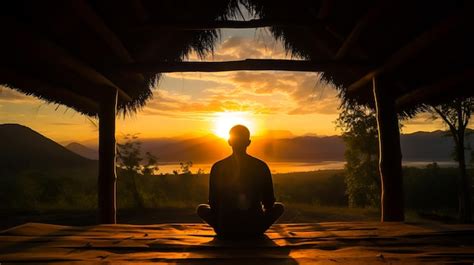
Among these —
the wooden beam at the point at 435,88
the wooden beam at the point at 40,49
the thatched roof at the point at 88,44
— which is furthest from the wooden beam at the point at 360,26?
the wooden beam at the point at 40,49

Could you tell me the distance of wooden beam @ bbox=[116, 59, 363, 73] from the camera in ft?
22.5

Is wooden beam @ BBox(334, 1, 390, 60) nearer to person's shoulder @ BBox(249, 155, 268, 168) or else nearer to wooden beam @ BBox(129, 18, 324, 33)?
wooden beam @ BBox(129, 18, 324, 33)

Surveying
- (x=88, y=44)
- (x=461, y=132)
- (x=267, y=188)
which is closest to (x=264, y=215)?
(x=267, y=188)

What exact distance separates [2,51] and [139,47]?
247 centimetres

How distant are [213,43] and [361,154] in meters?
17.6

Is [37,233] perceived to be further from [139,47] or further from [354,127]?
[354,127]

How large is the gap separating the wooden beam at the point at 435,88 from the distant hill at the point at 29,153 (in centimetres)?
4938

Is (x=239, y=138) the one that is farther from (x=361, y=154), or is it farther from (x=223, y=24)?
(x=361, y=154)

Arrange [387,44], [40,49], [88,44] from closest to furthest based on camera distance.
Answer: [40,49]
[88,44]
[387,44]

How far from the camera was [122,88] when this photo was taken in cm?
813

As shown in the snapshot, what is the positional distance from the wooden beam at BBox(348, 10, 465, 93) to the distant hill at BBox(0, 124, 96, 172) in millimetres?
49581

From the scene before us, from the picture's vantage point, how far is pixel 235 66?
6.90m

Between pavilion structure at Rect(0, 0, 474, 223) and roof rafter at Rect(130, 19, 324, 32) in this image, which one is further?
roof rafter at Rect(130, 19, 324, 32)

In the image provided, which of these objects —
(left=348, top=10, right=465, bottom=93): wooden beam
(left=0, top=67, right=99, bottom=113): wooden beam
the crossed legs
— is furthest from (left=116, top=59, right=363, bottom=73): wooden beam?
the crossed legs
